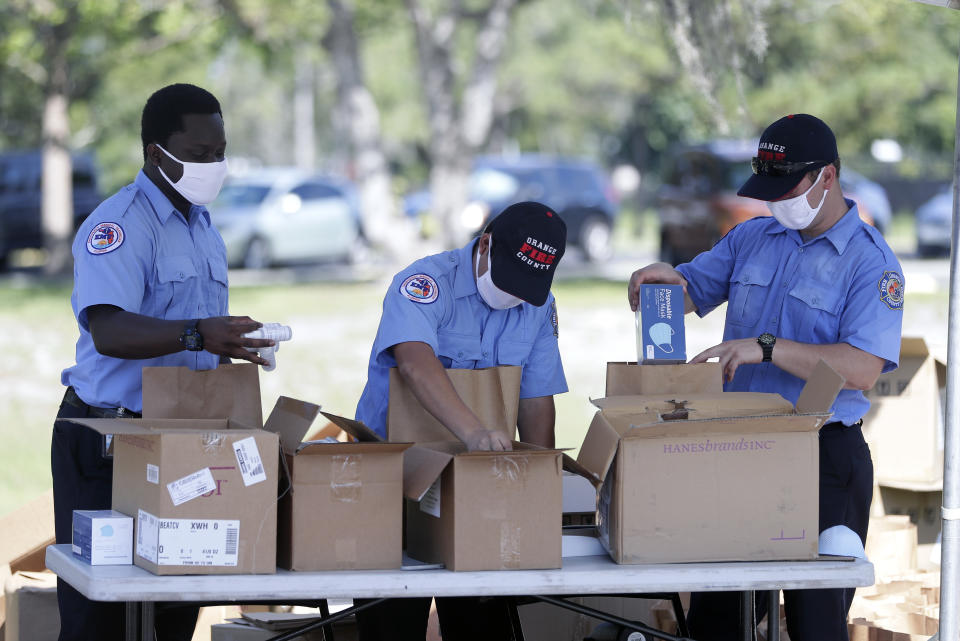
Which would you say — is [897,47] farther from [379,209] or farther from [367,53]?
[367,53]

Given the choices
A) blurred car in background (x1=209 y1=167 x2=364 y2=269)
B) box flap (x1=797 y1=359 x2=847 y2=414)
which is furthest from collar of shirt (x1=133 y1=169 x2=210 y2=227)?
blurred car in background (x1=209 y1=167 x2=364 y2=269)

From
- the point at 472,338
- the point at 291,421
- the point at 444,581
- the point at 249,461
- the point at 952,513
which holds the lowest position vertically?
the point at 444,581

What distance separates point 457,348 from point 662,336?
512 millimetres

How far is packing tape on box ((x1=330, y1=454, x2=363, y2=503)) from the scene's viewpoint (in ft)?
8.03

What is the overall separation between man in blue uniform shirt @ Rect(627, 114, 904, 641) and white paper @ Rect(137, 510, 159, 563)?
1330mm

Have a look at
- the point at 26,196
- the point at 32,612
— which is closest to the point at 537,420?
the point at 32,612

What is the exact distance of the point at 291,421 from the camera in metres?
2.66

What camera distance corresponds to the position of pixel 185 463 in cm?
237

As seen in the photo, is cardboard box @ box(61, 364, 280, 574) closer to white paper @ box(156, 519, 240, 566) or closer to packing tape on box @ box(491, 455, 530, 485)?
white paper @ box(156, 519, 240, 566)

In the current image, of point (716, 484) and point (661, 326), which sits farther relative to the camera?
point (661, 326)

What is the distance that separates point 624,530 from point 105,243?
1.32 meters

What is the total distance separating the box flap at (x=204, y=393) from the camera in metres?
2.69

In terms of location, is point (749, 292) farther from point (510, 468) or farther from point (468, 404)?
point (510, 468)

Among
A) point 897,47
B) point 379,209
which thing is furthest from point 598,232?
point 897,47
